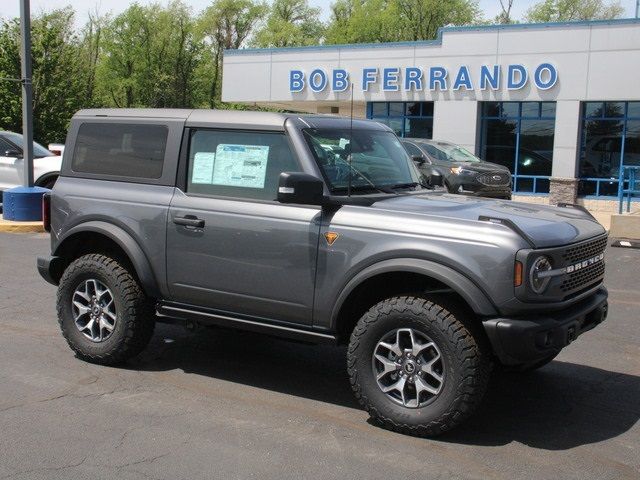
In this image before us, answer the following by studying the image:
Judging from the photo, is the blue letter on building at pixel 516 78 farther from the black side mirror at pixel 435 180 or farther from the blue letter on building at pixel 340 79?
the black side mirror at pixel 435 180

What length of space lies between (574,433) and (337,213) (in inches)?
77.0

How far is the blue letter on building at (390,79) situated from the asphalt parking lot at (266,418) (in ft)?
65.0

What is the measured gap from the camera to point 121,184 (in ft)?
18.7

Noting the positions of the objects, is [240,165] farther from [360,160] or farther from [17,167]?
[17,167]

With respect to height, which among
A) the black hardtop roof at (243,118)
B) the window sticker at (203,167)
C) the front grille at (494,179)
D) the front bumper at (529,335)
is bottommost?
the front bumper at (529,335)

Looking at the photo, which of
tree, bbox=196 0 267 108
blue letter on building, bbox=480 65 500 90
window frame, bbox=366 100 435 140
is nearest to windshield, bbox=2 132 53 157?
window frame, bbox=366 100 435 140

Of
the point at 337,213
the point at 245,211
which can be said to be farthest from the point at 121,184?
the point at 337,213

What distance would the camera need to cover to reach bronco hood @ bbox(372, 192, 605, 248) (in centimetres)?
447

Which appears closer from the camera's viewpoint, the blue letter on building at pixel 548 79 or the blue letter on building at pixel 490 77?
the blue letter on building at pixel 548 79

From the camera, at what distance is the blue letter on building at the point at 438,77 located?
966 inches

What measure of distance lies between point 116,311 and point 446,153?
43.1ft

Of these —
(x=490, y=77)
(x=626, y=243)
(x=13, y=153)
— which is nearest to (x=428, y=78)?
(x=490, y=77)

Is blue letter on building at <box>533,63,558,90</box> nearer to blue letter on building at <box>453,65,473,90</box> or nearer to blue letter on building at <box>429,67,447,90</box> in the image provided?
blue letter on building at <box>453,65,473,90</box>

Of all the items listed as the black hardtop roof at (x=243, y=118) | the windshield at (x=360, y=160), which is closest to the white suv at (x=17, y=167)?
the black hardtop roof at (x=243, y=118)
